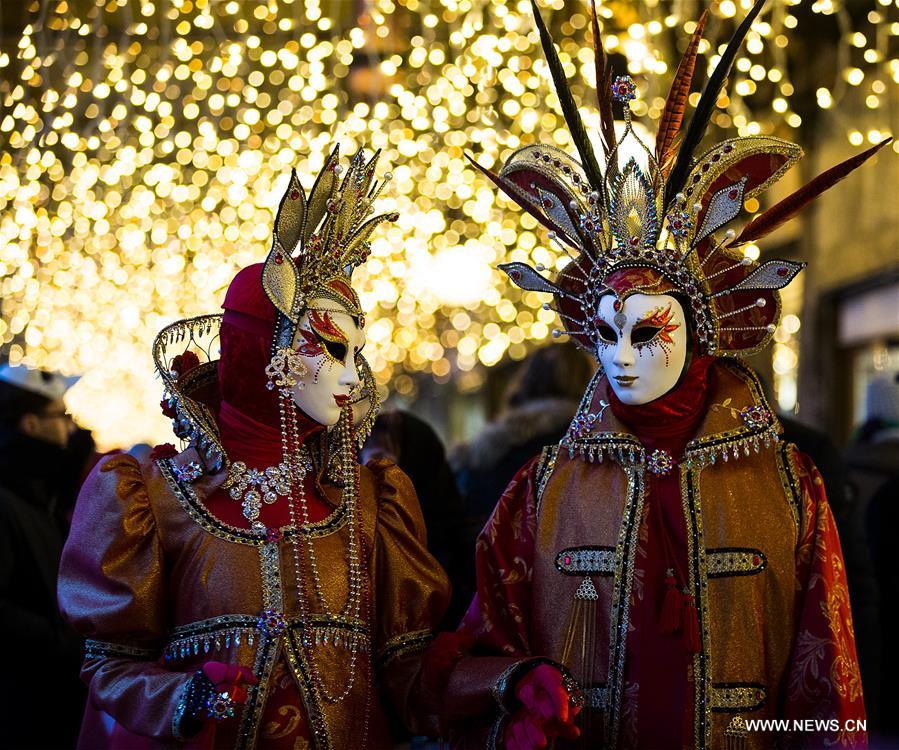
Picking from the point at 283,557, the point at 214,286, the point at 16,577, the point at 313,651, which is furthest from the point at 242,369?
the point at 214,286

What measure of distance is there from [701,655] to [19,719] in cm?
213

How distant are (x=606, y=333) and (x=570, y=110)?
574 millimetres

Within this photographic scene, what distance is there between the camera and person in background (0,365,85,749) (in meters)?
3.63

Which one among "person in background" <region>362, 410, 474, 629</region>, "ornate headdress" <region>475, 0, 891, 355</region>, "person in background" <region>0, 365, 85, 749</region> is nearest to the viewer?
"ornate headdress" <region>475, 0, 891, 355</region>

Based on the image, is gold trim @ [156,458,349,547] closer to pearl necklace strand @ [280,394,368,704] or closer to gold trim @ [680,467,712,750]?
pearl necklace strand @ [280,394,368,704]

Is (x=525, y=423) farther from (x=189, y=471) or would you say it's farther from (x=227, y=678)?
(x=227, y=678)

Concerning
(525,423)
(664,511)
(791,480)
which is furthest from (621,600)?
(525,423)

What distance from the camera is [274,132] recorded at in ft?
24.9

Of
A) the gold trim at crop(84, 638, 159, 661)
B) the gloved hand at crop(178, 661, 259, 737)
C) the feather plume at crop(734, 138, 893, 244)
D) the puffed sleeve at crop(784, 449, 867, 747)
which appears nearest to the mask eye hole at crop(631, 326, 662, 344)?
the feather plume at crop(734, 138, 893, 244)

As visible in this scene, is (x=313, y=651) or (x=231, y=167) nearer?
(x=313, y=651)

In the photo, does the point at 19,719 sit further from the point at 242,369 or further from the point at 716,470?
the point at 716,470

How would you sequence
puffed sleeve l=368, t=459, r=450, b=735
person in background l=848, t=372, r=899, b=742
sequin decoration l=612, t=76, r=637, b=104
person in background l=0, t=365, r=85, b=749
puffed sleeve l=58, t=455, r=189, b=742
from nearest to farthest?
puffed sleeve l=58, t=455, r=189, b=742 → puffed sleeve l=368, t=459, r=450, b=735 → sequin decoration l=612, t=76, r=637, b=104 → person in background l=0, t=365, r=85, b=749 → person in background l=848, t=372, r=899, b=742

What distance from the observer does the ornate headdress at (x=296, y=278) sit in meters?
2.71

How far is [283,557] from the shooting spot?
269 centimetres
